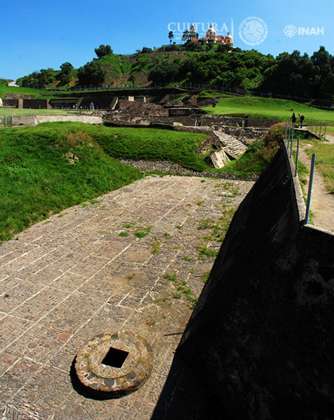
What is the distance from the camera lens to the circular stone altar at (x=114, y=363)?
6086 millimetres

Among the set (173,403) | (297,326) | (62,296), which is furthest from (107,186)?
(297,326)

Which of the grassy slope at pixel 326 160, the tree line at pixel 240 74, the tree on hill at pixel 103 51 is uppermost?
the tree on hill at pixel 103 51

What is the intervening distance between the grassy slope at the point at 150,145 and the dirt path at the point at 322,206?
14740mm

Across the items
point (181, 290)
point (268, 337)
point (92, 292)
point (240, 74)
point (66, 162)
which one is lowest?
point (92, 292)

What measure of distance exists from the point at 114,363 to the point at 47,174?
12.5m

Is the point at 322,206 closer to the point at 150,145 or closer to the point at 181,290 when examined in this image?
the point at 181,290

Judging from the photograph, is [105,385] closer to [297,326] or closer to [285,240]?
[297,326]

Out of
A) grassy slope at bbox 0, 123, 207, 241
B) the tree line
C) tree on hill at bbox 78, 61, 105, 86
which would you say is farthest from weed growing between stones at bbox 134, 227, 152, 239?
tree on hill at bbox 78, 61, 105, 86

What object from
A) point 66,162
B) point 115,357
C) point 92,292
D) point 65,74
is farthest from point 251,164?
point 65,74

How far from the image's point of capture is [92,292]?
9.06m

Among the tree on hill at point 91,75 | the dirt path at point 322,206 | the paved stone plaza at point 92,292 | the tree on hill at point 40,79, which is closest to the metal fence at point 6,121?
the paved stone plaza at point 92,292

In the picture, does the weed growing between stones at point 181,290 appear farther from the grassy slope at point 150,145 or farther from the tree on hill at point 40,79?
the tree on hill at point 40,79

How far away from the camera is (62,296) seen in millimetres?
8836

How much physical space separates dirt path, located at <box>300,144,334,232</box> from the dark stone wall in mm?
394
